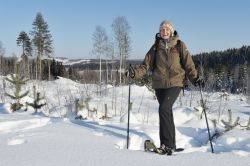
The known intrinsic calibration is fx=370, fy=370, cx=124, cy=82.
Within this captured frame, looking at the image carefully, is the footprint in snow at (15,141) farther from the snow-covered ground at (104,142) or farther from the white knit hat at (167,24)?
the white knit hat at (167,24)

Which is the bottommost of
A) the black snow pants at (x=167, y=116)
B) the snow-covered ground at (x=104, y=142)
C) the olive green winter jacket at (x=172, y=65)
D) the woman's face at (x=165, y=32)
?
the snow-covered ground at (x=104, y=142)

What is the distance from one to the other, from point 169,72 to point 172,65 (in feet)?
0.33

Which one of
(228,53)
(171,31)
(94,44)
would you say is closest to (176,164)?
(171,31)

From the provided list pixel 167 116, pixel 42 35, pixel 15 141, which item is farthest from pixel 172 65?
pixel 42 35

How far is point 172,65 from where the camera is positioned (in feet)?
16.1

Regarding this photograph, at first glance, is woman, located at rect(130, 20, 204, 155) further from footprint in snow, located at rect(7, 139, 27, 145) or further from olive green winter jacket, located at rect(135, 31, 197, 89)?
footprint in snow, located at rect(7, 139, 27, 145)

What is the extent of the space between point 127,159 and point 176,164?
0.51 m

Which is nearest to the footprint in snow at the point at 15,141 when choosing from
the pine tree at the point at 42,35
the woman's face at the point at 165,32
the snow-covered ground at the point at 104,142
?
the snow-covered ground at the point at 104,142

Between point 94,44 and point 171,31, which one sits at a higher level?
point 94,44

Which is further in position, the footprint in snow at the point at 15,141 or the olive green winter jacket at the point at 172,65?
the olive green winter jacket at the point at 172,65

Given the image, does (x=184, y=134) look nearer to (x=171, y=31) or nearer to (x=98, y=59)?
(x=171, y=31)

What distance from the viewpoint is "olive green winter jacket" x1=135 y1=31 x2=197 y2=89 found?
193 inches

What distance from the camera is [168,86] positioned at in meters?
4.86

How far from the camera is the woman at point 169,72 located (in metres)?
4.85
